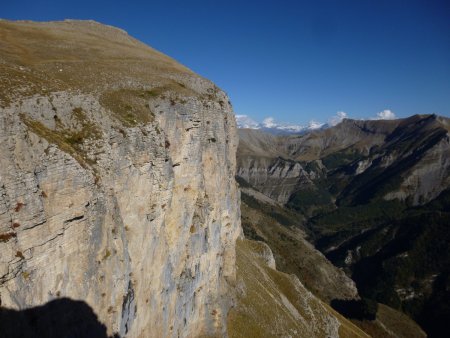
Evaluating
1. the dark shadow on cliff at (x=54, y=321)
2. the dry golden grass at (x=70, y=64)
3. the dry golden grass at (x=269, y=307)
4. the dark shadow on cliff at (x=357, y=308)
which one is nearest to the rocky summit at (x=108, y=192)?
the dark shadow on cliff at (x=54, y=321)

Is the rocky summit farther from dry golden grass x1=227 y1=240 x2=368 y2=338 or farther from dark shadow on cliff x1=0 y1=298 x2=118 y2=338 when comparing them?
dry golden grass x1=227 y1=240 x2=368 y2=338

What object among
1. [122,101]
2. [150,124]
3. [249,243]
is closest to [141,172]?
[150,124]

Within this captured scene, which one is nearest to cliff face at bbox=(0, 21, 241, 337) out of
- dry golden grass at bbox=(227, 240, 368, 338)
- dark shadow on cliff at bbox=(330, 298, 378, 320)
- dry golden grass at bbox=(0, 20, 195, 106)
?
dry golden grass at bbox=(0, 20, 195, 106)

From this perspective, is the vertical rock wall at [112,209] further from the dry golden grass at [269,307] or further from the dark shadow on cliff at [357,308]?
the dark shadow on cliff at [357,308]

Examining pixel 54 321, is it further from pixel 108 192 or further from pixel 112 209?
pixel 108 192

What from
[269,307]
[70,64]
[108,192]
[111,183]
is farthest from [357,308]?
[70,64]

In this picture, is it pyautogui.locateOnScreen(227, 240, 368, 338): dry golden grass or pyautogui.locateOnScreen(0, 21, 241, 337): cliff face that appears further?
pyautogui.locateOnScreen(227, 240, 368, 338): dry golden grass
